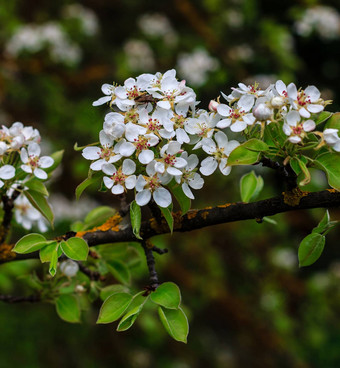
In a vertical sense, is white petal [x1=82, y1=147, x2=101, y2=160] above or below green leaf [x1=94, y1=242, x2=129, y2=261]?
above

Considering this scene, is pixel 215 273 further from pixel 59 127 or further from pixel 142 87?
pixel 142 87

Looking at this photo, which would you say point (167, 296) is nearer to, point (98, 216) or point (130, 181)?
point (130, 181)

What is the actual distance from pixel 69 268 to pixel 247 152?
63cm

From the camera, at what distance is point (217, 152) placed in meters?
0.94

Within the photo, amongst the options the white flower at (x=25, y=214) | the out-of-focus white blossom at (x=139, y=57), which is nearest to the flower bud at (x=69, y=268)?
the white flower at (x=25, y=214)

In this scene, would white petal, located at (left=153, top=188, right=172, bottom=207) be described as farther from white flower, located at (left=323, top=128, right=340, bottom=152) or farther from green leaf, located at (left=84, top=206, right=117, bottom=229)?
green leaf, located at (left=84, top=206, right=117, bottom=229)

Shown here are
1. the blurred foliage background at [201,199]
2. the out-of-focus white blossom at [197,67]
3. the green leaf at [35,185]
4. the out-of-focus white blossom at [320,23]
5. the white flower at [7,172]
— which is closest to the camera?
the white flower at [7,172]

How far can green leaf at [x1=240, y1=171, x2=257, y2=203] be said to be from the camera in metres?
1.22

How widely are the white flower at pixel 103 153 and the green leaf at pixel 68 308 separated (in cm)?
52

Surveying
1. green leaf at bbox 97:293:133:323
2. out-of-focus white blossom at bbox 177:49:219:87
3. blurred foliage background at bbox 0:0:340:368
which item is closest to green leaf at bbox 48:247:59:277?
green leaf at bbox 97:293:133:323

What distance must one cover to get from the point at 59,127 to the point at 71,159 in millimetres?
321

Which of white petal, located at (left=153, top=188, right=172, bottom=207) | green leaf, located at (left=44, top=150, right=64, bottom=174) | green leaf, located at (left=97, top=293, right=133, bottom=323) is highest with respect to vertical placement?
white petal, located at (left=153, top=188, right=172, bottom=207)

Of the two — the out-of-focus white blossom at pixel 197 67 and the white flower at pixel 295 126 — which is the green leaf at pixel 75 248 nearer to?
the white flower at pixel 295 126

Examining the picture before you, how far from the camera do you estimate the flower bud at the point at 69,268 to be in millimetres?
1239
